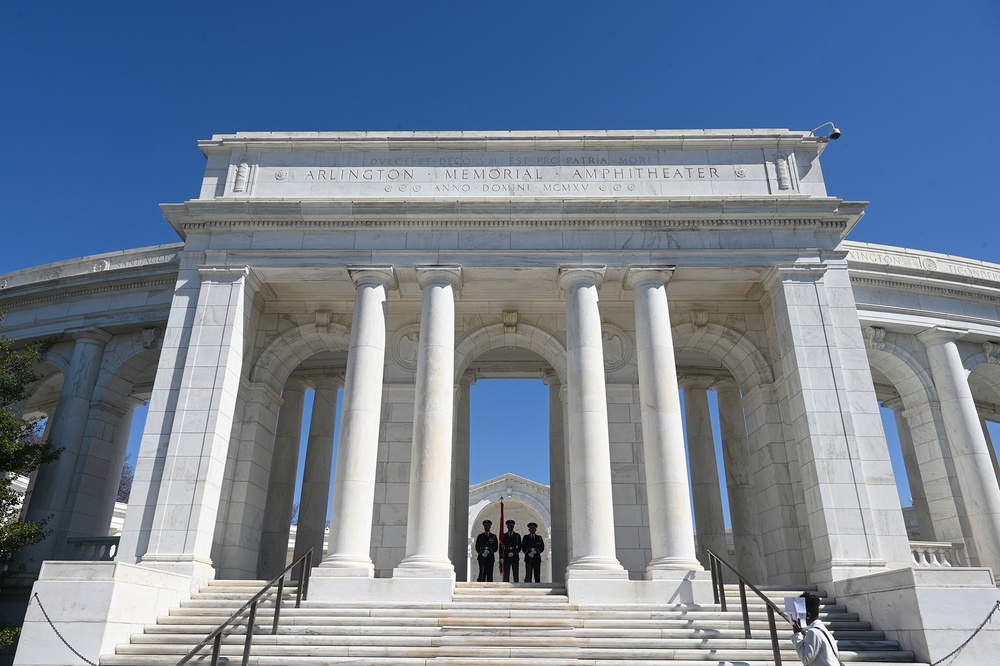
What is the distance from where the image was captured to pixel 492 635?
15.4m

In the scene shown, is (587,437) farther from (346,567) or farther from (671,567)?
(346,567)

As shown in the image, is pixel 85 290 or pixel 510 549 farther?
pixel 85 290

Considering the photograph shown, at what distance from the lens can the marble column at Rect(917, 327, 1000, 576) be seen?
969 inches

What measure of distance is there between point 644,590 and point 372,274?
1278cm

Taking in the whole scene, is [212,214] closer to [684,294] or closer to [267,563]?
[267,563]

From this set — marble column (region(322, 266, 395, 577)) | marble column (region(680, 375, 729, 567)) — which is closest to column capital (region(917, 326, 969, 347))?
marble column (region(680, 375, 729, 567))

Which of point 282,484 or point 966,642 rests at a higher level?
point 282,484

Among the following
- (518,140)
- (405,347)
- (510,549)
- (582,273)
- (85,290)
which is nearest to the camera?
(582,273)

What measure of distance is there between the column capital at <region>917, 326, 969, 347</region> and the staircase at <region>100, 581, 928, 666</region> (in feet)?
48.5

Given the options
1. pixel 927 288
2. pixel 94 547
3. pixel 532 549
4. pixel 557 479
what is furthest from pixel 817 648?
pixel 927 288

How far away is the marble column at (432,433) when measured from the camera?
62.1ft

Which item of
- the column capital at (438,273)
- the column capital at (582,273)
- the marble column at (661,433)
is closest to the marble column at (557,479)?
the column capital at (582,273)

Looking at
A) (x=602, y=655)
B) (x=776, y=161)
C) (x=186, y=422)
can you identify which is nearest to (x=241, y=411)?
(x=186, y=422)

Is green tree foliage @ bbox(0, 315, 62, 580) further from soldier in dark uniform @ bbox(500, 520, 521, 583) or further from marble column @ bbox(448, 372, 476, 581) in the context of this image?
soldier in dark uniform @ bbox(500, 520, 521, 583)
